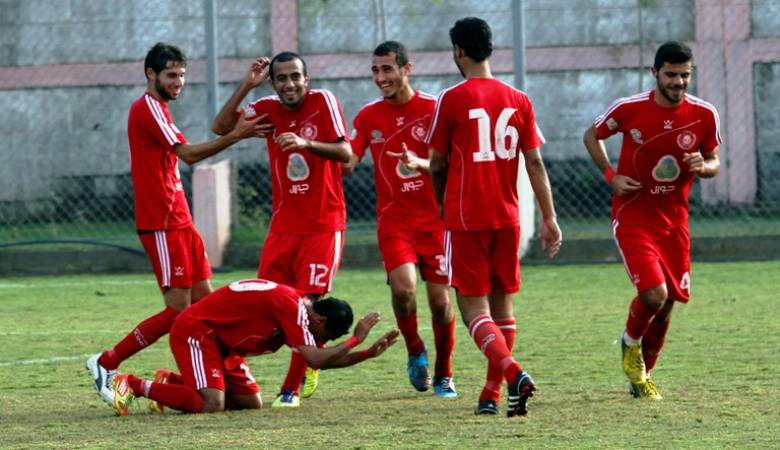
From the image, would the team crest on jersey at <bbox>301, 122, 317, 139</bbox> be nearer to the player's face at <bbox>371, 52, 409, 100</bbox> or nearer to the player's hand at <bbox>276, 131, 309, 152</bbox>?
the player's hand at <bbox>276, 131, 309, 152</bbox>

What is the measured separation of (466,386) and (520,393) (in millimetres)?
1656

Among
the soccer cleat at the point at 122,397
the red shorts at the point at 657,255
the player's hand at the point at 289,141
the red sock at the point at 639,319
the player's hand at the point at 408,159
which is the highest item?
the player's hand at the point at 289,141

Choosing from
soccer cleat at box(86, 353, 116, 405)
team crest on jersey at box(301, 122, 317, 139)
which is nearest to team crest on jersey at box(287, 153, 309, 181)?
team crest on jersey at box(301, 122, 317, 139)

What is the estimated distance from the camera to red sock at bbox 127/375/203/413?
26.4 feet

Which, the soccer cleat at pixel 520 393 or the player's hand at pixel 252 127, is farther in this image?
the player's hand at pixel 252 127

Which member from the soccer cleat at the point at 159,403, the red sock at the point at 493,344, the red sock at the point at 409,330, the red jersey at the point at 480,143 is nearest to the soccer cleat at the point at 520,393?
the red sock at the point at 493,344

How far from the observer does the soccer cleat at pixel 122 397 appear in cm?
809

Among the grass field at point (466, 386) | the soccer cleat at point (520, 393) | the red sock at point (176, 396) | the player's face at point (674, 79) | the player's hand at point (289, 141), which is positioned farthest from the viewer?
the player's face at point (674, 79)

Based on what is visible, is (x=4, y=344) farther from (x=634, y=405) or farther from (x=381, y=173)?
(x=634, y=405)

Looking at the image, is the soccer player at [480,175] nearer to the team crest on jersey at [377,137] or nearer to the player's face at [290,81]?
the player's face at [290,81]

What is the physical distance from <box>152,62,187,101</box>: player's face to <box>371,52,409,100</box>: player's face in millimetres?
1148

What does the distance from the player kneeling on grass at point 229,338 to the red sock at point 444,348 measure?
1050 mm

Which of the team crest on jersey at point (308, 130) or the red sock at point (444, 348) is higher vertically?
the team crest on jersey at point (308, 130)

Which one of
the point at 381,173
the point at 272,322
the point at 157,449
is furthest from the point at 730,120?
the point at 157,449
